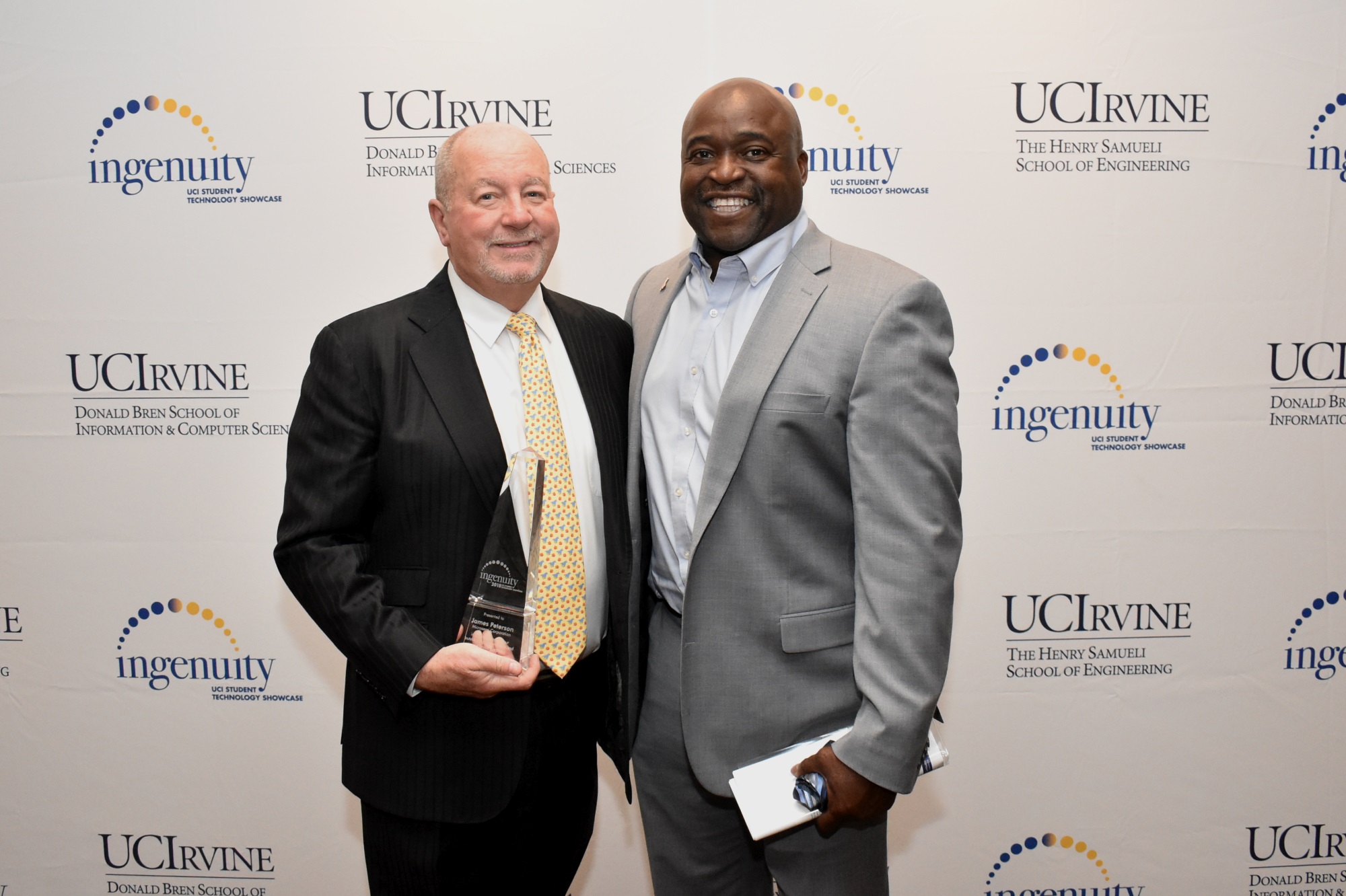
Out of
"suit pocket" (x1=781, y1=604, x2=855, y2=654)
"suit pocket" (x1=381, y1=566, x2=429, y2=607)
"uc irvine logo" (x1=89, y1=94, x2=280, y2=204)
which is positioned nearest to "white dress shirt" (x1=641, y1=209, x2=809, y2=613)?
"suit pocket" (x1=781, y1=604, x2=855, y2=654)

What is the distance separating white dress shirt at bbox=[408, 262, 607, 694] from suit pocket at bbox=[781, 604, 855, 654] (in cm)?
44

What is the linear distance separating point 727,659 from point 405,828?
0.78 m

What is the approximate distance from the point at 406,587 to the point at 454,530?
154 mm

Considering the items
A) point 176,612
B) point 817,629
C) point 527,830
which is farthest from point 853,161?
point 176,612

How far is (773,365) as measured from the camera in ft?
5.16

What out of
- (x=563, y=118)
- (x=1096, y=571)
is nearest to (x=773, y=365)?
(x=563, y=118)

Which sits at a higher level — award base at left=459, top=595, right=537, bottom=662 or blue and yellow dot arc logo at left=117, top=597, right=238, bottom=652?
award base at left=459, top=595, right=537, bottom=662

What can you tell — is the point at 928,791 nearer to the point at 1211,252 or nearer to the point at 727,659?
the point at 727,659

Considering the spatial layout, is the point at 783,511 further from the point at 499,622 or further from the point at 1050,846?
the point at 1050,846

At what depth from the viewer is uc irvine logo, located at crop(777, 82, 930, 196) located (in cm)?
259

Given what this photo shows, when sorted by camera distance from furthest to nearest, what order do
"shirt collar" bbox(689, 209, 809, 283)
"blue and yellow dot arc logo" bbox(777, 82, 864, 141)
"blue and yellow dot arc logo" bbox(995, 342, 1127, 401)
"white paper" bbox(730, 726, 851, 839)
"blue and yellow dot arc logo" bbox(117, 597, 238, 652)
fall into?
"blue and yellow dot arc logo" bbox(117, 597, 238, 652)
"blue and yellow dot arc logo" bbox(995, 342, 1127, 401)
"blue and yellow dot arc logo" bbox(777, 82, 864, 141)
"shirt collar" bbox(689, 209, 809, 283)
"white paper" bbox(730, 726, 851, 839)

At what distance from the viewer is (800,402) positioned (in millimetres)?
1559

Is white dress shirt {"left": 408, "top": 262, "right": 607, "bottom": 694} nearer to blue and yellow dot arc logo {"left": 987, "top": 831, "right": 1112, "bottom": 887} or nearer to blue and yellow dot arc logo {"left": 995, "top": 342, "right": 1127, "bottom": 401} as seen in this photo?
blue and yellow dot arc logo {"left": 995, "top": 342, "right": 1127, "bottom": 401}

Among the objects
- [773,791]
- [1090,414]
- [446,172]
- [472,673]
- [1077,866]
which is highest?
[446,172]
